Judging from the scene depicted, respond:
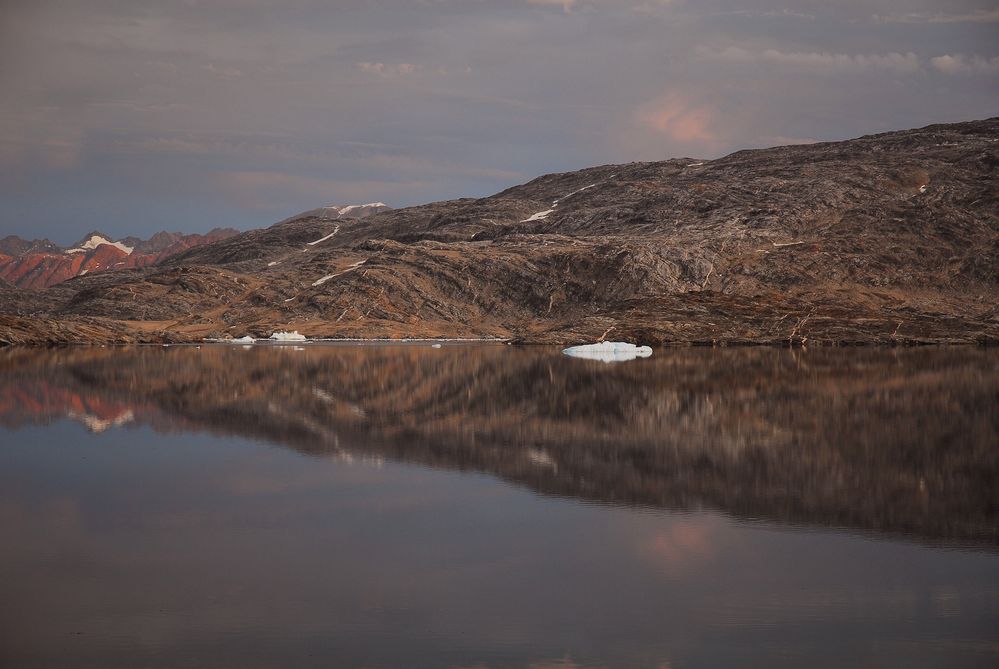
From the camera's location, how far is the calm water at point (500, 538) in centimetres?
1045

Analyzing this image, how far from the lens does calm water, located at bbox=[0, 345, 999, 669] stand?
34.3 feet

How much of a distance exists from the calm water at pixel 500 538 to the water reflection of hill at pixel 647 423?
0.15m

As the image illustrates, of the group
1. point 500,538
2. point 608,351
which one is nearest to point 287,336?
point 608,351

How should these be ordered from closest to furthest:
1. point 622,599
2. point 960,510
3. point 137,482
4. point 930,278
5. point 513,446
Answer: point 622,599, point 960,510, point 137,482, point 513,446, point 930,278

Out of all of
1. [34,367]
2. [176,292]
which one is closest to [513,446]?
[34,367]

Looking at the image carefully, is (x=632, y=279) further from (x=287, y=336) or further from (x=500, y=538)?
(x=500, y=538)

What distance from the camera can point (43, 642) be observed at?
1040cm

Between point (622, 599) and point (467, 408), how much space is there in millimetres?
22602

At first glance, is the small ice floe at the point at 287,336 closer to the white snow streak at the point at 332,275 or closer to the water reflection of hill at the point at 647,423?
the white snow streak at the point at 332,275

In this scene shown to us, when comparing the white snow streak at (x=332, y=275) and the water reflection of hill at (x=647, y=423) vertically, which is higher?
the white snow streak at (x=332, y=275)

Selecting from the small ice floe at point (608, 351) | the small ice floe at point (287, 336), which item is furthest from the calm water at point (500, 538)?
the small ice floe at point (287, 336)

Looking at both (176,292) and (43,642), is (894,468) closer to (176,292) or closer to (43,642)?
(43,642)

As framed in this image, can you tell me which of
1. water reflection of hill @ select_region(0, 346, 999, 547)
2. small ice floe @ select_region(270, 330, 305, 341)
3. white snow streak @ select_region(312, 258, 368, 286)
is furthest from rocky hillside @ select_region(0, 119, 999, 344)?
water reflection of hill @ select_region(0, 346, 999, 547)

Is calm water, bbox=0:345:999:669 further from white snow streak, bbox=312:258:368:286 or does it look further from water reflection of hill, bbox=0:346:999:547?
white snow streak, bbox=312:258:368:286
